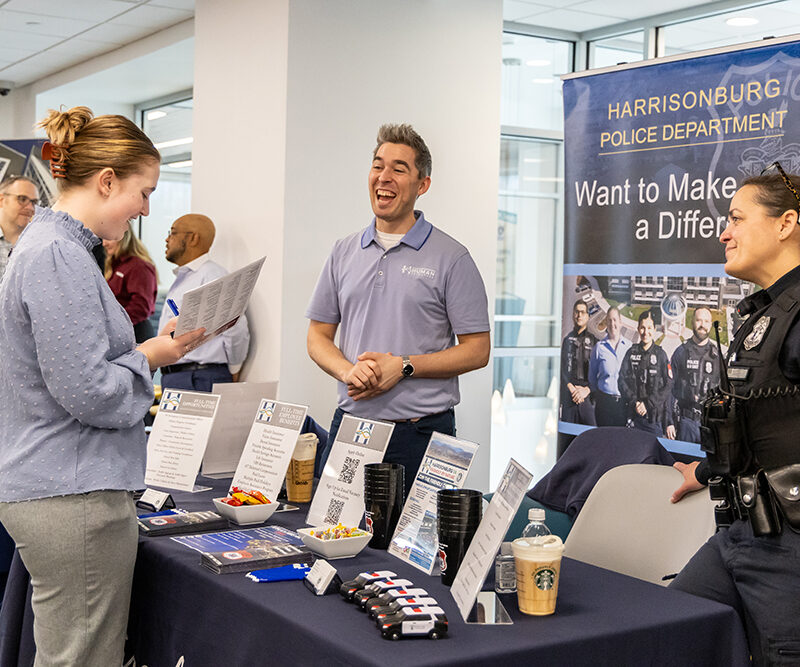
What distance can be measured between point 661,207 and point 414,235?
113cm

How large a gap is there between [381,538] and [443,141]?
325 cm

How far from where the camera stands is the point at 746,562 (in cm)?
198

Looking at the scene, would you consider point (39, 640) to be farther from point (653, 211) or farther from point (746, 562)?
point (653, 211)

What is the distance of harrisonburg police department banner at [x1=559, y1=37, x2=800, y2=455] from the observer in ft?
10.8

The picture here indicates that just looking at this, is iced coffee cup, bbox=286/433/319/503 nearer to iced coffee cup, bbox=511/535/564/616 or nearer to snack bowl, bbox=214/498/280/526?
snack bowl, bbox=214/498/280/526

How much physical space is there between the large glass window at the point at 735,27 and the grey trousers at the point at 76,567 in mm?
3972

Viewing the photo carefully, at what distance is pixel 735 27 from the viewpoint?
5184 millimetres

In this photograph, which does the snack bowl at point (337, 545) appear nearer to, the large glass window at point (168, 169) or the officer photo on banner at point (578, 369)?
the officer photo on banner at point (578, 369)

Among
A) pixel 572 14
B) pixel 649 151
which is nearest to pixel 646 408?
pixel 649 151

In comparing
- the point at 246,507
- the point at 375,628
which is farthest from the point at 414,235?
the point at 375,628

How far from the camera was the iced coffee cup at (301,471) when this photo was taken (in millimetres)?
2449

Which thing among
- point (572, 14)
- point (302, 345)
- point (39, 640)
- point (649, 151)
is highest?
point (572, 14)

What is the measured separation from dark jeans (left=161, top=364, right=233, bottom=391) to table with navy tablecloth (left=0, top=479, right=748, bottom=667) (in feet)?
8.44

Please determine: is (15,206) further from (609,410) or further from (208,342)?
(609,410)
